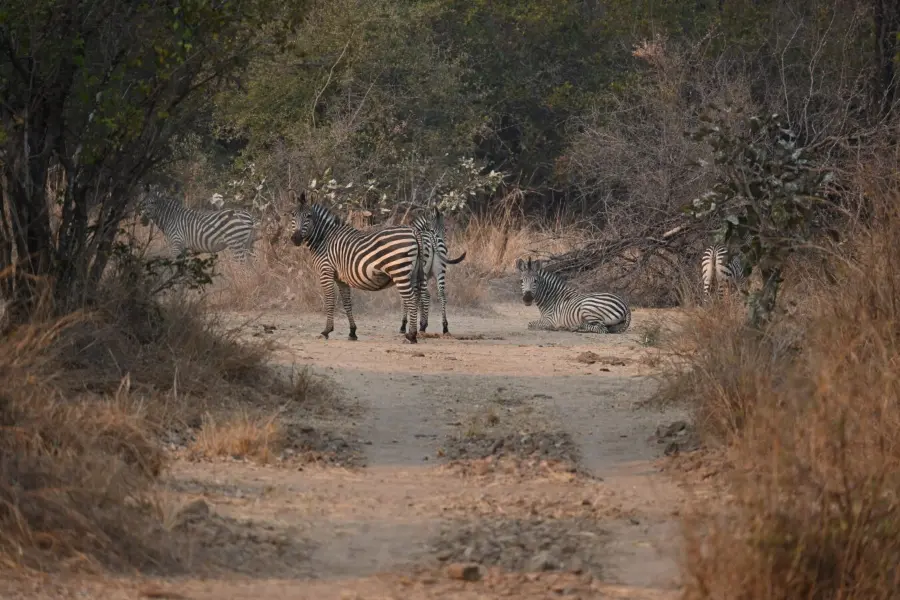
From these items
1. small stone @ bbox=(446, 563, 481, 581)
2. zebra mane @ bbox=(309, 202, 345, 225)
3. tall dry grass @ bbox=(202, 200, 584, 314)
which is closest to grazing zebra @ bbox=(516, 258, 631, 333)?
tall dry grass @ bbox=(202, 200, 584, 314)

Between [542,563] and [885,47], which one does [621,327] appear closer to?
[885,47]

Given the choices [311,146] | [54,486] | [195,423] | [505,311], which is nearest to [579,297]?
[505,311]

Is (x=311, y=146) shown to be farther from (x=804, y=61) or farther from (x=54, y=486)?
(x=54, y=486)

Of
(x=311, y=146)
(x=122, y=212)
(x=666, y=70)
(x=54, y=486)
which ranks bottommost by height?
(x=54, y=486)

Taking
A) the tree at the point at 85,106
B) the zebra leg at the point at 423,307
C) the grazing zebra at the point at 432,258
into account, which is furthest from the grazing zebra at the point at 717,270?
the tree at the point at 85,106

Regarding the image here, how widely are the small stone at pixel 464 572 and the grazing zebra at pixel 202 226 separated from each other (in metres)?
15.0

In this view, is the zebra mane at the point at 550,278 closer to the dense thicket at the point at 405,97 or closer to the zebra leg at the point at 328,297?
the dense thicket at the point at 405,97

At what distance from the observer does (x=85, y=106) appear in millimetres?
10133

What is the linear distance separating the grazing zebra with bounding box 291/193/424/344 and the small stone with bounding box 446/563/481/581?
391 inches

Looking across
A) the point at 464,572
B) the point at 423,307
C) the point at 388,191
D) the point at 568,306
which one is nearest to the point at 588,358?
the point at 423,307

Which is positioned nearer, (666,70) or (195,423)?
(195,423)

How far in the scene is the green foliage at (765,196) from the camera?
1069 centimetres

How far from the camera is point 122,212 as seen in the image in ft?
35.1

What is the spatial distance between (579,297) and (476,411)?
8.96 meters
